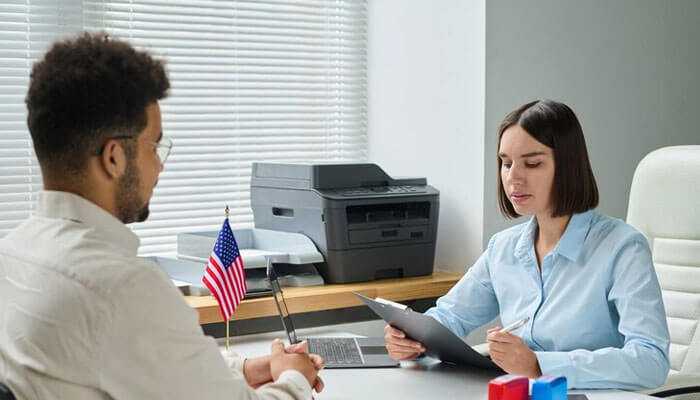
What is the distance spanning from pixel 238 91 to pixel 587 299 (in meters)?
1.87

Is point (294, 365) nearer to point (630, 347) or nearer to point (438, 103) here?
point (630, 347)

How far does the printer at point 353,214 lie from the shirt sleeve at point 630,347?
117cm

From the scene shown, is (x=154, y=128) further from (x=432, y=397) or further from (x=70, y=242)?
(x=432, y=397)

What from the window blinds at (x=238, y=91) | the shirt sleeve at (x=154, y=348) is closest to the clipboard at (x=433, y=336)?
the shirt sleeve at (x=154, y=348)

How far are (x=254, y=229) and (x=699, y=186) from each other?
1.54 meters

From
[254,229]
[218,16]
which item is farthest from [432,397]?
[218,16]

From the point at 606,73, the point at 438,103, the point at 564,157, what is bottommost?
the point at 564,157

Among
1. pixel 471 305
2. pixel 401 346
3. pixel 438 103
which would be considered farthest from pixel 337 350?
pixel 438 103

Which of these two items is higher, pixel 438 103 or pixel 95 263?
pixel 438 103

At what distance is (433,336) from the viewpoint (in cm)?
238

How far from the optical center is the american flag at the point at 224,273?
275 cm

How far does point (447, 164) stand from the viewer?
381 centimetres

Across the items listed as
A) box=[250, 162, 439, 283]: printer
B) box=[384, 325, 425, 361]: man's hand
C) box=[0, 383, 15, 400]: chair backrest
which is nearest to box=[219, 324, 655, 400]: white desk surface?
box=[384, 325, 425, 361]: man's hand

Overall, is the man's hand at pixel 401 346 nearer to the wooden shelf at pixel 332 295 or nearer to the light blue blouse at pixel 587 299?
the light blue blouse at pixel 587 299
